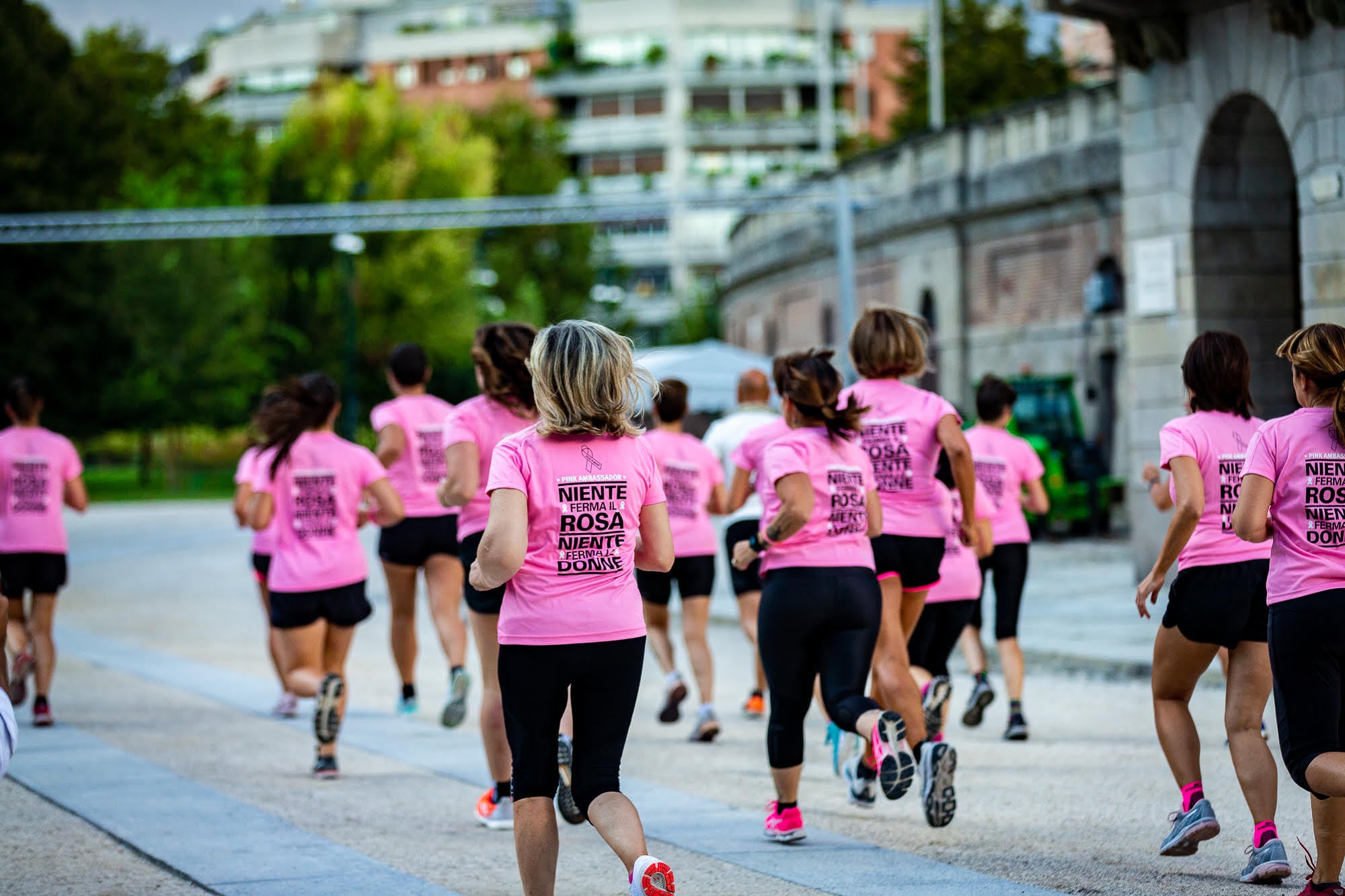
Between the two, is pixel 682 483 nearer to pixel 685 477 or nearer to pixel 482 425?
pixel 685 477

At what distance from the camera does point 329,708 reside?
8.20m

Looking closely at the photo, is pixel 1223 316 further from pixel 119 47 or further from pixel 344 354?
pixel 119 47

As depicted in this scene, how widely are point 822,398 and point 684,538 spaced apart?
3.60 metres

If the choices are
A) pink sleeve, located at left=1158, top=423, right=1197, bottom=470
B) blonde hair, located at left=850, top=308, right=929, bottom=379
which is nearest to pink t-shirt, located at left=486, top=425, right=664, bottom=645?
pink sleeve, located at left=1158, top=423, right=1197, bottom=470

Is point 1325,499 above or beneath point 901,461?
beneath

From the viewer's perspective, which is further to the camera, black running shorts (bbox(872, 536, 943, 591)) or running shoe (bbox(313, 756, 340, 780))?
running shoe (bbox(313, 756, 340, 780))

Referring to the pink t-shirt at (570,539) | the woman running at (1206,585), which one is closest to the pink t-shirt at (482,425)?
the pink t-shirt at (570,539)

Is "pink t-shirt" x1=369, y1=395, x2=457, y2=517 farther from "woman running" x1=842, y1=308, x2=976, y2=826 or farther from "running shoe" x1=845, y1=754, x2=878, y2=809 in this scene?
"running shoe" x1=845, y1=754, x2=878, y2=809

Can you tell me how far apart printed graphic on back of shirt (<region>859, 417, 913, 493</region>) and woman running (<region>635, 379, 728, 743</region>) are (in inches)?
98.0

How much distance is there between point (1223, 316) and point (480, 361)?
10105 mm

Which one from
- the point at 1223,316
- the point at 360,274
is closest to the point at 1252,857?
the point at 1223,316

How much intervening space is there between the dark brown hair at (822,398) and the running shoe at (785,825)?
1.46m

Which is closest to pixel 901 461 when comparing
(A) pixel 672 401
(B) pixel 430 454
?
(A) pixel 672 401

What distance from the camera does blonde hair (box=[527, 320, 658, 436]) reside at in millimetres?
5016
